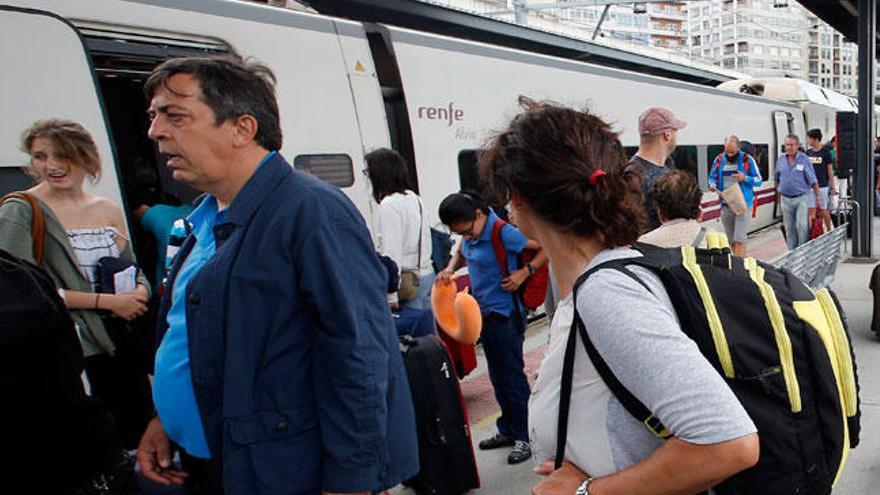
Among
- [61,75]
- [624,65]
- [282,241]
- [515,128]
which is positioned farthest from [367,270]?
[624,65]

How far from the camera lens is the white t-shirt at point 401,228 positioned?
384 centimetres

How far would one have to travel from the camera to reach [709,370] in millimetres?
1089

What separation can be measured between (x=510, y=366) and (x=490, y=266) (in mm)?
548

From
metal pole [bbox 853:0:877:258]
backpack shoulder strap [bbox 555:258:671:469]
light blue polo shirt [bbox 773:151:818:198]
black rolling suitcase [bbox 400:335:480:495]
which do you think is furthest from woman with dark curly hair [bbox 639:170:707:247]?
metal pole [bbox 853:0:877:258]

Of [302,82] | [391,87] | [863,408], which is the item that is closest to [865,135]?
[863,408]

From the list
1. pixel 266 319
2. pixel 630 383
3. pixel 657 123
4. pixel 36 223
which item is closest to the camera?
pixel 630 383

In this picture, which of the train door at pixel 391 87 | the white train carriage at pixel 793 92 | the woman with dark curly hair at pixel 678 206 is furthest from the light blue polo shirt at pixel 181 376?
the white train carriage at pixel 793 92

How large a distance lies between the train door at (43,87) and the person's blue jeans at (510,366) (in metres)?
2.02

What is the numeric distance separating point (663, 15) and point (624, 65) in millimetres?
96380

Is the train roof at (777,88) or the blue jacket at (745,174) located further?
the train roof at (777,88)

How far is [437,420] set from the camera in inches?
120

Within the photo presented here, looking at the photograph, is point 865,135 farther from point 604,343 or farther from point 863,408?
point 604,343

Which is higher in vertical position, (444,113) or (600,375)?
(444,113)

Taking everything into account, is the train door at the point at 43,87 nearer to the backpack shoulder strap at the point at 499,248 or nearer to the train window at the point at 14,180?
the train window at the point at 14,180
